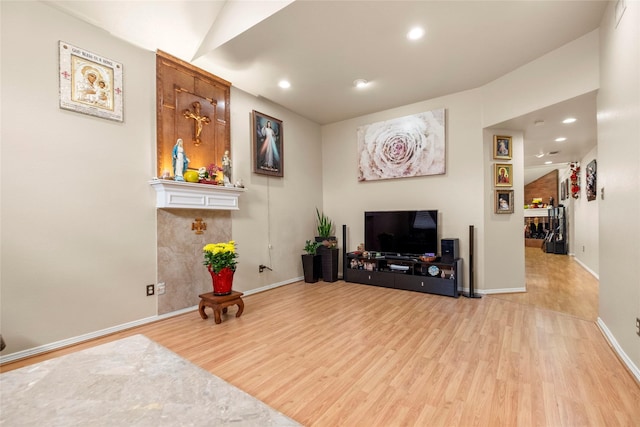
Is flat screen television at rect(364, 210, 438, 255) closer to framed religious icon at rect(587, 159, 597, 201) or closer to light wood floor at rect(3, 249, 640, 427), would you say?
light wood floor at rect(3, 249, 640, 427)

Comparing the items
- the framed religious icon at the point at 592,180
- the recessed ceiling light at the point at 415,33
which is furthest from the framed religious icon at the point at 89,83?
the framed religious icon at the point at 592,180

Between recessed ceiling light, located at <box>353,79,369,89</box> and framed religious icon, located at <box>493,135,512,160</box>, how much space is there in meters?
2.04

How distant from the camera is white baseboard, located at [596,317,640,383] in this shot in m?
1.94

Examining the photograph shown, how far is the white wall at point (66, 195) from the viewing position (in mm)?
2301

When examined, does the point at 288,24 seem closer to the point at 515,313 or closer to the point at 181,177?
the point at 181,177

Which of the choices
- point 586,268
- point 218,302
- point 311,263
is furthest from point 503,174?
point 218,302

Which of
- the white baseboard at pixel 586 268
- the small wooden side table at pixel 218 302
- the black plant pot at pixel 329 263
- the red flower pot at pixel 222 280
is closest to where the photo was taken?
the small wooden side table at pixel 218 302

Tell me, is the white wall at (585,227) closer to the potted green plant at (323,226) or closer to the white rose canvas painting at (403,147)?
the white rose canvas painting at (403,147)

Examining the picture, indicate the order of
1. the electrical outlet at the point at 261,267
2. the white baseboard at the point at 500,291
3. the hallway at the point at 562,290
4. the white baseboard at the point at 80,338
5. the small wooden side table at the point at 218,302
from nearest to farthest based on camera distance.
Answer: the white baseboard at the point at 80,338 → the small wooden side table at the point at 218,302 → the hallway at the point at 562,290 → the white baseboard at the point at 500,291 → the electrical outlet at the point at 261,267

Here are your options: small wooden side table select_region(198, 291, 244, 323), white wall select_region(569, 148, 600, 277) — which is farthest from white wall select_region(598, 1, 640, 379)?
small wooden side table select_region(198, 291, 244, 323)

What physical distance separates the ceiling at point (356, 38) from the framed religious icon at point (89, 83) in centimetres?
36

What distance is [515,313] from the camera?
3.25 meters

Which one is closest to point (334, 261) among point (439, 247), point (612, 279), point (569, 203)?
point (439, 247)

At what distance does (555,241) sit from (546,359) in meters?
7.58
